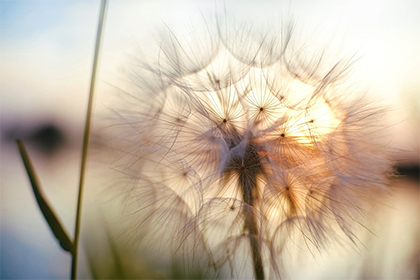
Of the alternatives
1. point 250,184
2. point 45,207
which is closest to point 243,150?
point 250,184

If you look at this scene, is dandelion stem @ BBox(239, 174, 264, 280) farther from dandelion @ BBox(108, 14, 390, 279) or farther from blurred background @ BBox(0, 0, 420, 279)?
blurred background @ BBox(0, 0, 420, 279)

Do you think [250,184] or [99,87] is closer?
[250,184]

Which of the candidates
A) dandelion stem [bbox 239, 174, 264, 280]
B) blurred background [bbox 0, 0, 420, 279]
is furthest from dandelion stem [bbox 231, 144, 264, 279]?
blurred background [bbox 0, 0, 420, 279]

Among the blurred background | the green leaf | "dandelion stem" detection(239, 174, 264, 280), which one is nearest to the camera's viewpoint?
the green leaf

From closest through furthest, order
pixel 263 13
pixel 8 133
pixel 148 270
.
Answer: pixel 148 270, pixel 263 13, pixel 8 133

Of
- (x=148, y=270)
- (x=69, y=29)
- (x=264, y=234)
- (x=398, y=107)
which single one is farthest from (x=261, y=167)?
(x=69, y=29)

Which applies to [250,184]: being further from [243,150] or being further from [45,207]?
[45,207]

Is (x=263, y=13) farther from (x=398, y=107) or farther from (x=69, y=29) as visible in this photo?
(x=69, y=29)
